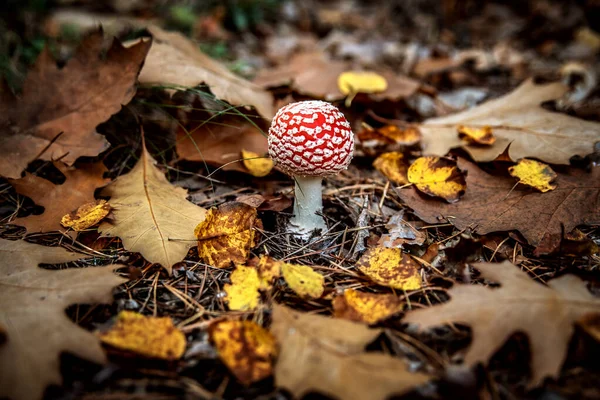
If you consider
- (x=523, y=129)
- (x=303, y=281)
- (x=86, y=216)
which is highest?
(x=523, y=129)

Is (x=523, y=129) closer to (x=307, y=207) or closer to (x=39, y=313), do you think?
(x=307, y=207)

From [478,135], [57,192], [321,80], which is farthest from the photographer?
[321,80]

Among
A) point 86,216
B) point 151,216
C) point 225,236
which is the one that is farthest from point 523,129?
point 86,216

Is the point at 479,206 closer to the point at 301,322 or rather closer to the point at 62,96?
the point at 301,322

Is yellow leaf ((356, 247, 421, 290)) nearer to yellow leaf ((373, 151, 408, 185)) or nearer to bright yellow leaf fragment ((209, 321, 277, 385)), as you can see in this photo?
bright yellow leaf fragment ((209, 321, 277, 385))

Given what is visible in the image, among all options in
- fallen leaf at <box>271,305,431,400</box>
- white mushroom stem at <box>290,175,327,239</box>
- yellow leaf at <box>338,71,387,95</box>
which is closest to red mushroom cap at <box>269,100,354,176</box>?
white mushroom stem at <box>290,175,327,239</box>

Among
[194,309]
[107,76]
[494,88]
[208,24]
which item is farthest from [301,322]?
A: [208,24]

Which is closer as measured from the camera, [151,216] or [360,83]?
[151,216]

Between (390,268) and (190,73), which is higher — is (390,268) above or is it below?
below
